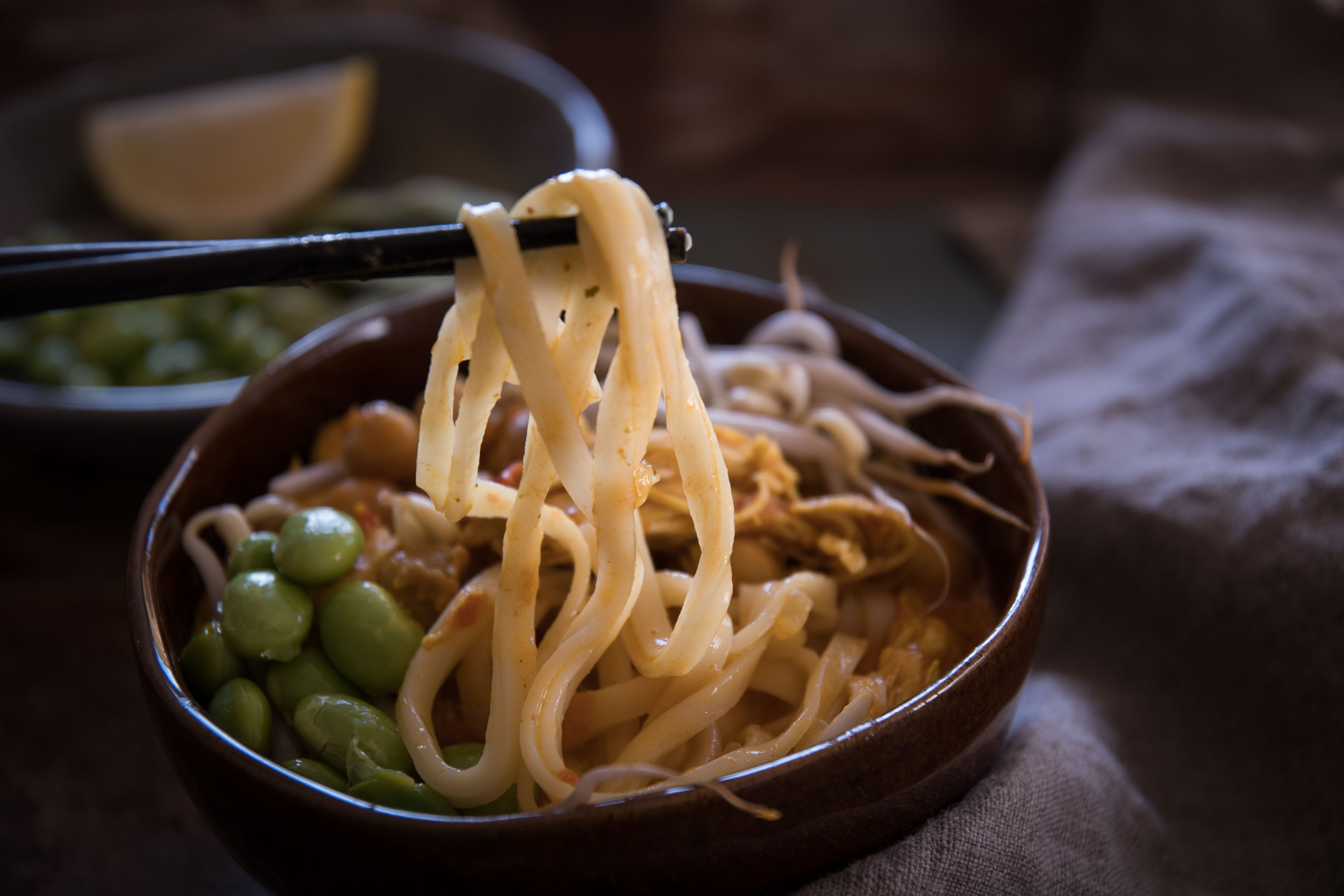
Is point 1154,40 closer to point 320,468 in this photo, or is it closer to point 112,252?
point 320,468

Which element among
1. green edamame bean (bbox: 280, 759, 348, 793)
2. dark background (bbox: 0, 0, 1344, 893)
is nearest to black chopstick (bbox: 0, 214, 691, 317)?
green edamame bean (bbox: 280, 759, 348, 793)

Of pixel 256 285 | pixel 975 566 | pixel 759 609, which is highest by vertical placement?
pixel 256 285

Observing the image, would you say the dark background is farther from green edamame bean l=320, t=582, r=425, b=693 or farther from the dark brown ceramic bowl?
green edamame bean l=320, t=582, r=425, b=693

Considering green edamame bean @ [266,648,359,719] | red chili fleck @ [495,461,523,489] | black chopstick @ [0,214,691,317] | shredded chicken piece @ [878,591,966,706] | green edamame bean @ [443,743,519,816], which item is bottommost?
shredded chicken piece @ [878,591,966,706]

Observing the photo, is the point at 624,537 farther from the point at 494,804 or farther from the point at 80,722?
the point at 80,722

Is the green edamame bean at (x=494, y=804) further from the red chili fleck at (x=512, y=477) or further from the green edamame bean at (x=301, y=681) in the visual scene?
the red chili fleck at (x=512, y=477)

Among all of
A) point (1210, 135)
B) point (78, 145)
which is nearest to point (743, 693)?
point (1210, 135)

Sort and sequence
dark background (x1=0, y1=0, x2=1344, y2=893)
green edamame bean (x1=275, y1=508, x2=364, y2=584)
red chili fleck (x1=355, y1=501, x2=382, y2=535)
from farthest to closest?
dark background (x1=0, y1=0, x2=1344, y2=893)
red chili fleck (x1=355, y1=501, x2=382, y2=535)
green edamame bean (x1=275, y1=508, x2=364, y2=584)
